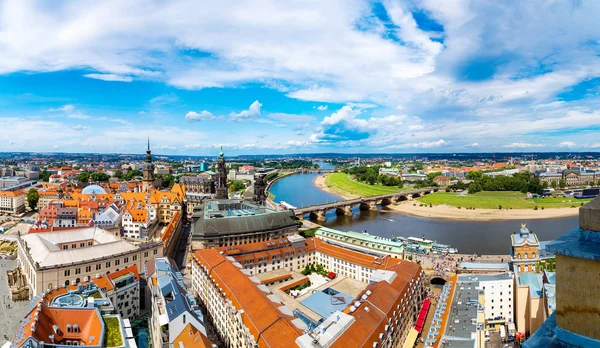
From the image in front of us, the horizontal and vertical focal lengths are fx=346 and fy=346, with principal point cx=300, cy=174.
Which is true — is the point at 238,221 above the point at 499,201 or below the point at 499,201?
above

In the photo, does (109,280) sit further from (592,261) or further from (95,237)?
(592,261)

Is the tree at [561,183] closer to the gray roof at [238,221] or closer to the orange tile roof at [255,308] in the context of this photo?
the gray roof at [238,221]

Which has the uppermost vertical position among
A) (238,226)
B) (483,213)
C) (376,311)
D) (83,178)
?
(83,178)

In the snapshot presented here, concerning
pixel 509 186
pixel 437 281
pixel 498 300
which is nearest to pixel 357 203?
pixel 437 281

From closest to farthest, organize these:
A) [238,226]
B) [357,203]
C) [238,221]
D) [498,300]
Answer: [498,300] < [238,226] < [238,221] < [357,203]

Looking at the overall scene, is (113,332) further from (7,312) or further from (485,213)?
(485,213)

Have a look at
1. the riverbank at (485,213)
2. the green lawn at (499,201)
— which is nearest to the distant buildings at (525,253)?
the riverbank at (485,213)
